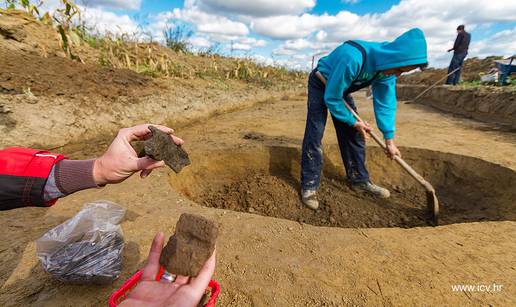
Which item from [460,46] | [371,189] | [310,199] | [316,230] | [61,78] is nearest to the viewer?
[316,230]

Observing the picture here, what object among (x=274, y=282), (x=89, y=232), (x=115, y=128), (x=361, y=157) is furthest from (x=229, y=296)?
(x=115, y=128)

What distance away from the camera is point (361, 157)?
3525mm

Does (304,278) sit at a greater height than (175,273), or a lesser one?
lesser

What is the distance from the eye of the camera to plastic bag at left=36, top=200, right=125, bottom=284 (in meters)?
1.50

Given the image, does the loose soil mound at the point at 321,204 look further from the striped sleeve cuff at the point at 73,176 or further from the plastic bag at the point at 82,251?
the striped sleeve cuff at the point at 73,176

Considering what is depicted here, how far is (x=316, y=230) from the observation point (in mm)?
2129

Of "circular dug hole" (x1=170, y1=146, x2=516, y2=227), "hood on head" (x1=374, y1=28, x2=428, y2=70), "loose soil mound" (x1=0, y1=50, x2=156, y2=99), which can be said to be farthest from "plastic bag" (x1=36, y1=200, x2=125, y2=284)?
"loose soil mound" (x1=0, y1=50, x2=156, y2=99)

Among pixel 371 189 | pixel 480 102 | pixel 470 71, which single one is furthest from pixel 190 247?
pixel 470 71

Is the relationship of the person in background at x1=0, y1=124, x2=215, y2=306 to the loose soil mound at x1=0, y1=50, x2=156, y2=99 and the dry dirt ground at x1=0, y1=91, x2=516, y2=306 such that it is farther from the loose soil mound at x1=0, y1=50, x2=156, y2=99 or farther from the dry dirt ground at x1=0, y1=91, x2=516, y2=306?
the loose soil mound at x1=0, y1=50, x2=156, y2=99

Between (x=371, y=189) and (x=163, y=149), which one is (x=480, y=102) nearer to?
(x=371, y=189)

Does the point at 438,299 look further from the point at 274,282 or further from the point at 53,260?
the point at 53,260

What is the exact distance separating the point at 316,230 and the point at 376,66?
162 cm

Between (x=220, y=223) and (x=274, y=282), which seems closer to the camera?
(x=274, y=282)

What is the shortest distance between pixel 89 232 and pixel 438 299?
197cm
